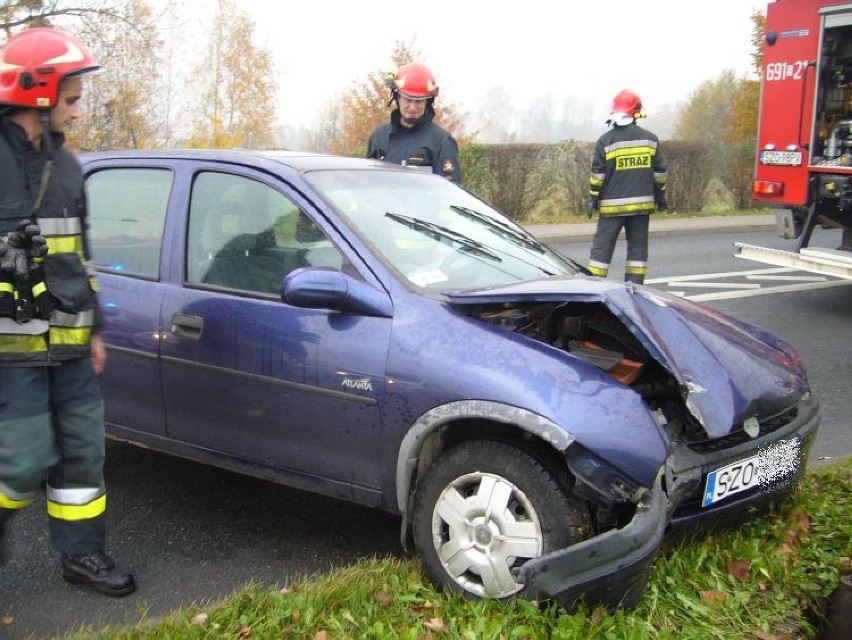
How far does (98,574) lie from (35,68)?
183 centimetres

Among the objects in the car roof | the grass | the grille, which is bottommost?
the grass

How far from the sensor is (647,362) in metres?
3.30

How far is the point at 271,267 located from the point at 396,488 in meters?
1.08

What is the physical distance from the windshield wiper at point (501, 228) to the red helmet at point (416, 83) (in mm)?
2325

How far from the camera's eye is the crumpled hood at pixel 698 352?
297 centimetres

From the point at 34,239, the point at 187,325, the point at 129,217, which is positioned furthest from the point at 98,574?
the point at 129,217

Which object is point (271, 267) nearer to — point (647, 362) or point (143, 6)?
point (647, 362)

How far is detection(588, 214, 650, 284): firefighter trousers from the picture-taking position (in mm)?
8188

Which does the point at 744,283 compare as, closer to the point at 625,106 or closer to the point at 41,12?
the point at 625,106

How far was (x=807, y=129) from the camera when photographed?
8.82m

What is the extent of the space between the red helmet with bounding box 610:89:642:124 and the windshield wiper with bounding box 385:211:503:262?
4.65 m

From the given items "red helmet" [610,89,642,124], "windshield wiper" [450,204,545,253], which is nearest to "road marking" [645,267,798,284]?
"red helmet" [610,89,642,124]

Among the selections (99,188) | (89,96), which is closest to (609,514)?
(99,188)

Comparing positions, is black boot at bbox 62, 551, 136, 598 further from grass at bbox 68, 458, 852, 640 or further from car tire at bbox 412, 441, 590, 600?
car tire at bbox 412, 441, 590, 600
